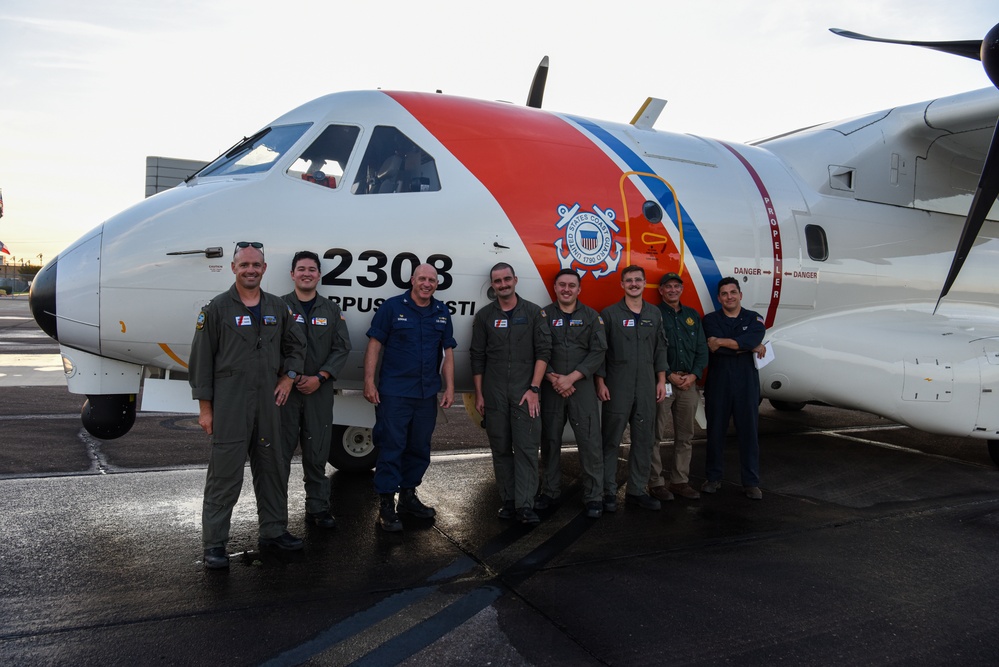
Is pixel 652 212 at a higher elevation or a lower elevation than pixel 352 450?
higher

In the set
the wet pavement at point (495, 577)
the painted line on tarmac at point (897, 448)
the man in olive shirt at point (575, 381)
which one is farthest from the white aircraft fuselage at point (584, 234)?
the painted line on tarmac at point (897, 448)

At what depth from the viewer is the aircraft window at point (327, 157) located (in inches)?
213

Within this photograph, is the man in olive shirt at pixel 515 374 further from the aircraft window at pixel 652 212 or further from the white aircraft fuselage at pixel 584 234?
the aircraft window at pixel 652 212

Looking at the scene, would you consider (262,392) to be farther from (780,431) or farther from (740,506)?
(780,431)

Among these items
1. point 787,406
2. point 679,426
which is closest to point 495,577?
point 679,426

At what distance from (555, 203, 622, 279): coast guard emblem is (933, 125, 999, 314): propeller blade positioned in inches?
126

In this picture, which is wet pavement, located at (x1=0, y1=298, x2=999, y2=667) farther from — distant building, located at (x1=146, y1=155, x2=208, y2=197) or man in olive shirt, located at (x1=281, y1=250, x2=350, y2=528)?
distant building, located at (x1=146, y1=155, x2=208, y2=197)

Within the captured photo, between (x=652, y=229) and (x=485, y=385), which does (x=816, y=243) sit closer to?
(x=652, y=229)

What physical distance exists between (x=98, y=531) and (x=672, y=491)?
177 inches

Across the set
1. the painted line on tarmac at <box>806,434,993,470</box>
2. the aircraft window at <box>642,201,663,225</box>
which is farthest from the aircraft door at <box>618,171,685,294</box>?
the painted line on tarmac at <box>806,434,993,470</box>

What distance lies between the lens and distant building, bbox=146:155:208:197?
67.7 ft

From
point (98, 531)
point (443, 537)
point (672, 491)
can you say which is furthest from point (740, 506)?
point (98, 531)

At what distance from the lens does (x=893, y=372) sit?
6.88 metres

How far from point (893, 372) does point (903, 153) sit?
106 inches
